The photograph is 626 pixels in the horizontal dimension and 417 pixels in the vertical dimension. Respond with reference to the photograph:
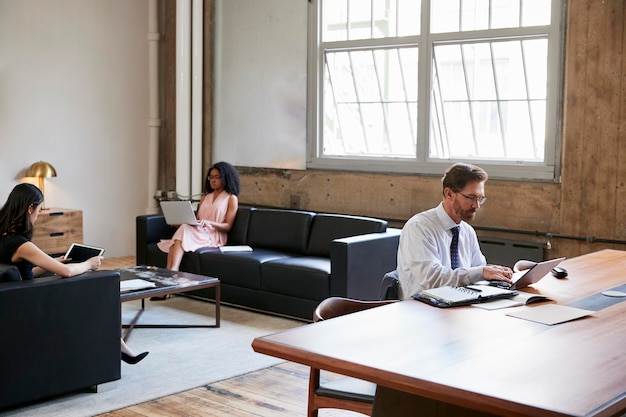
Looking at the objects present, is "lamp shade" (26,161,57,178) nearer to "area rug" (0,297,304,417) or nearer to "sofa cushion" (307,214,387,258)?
"area rug" (0,297,304,417)

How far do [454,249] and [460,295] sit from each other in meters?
0.85

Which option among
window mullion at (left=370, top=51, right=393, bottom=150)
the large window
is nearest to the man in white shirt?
the large window

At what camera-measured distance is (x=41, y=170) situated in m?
8.80

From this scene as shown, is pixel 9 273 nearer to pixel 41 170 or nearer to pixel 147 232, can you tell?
pixel 147 232

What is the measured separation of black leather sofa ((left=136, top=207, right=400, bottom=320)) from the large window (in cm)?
120

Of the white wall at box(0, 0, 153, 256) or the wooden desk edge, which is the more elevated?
the white wall at box(0, 0, 153, 256)

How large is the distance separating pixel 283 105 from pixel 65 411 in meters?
5.15

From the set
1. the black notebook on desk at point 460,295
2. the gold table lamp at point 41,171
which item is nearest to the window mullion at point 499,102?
Result: the black notebook on desk at point 460,295

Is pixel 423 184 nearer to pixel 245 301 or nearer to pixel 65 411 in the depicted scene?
pixel 245 301

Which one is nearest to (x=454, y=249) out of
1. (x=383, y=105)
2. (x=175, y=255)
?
(x=175, y=255)

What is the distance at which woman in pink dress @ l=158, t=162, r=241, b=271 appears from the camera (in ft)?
24.8

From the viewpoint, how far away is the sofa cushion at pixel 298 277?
646cm

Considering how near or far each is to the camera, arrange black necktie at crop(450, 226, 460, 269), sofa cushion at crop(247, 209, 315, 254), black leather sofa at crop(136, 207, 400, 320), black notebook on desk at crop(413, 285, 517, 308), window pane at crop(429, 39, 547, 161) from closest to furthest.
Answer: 1. black notebook on desk at crop(413, 285, 517, 308)
2. black necktie at crop(450, 226, 460, 269)
3. black leather sofa at crop(136, 207, 400, 320)
4. window pane at crop(429, 39, 547, 161)
5. sofa cushion at crop(247, 209, 315, 254)

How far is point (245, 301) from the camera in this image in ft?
23.2
